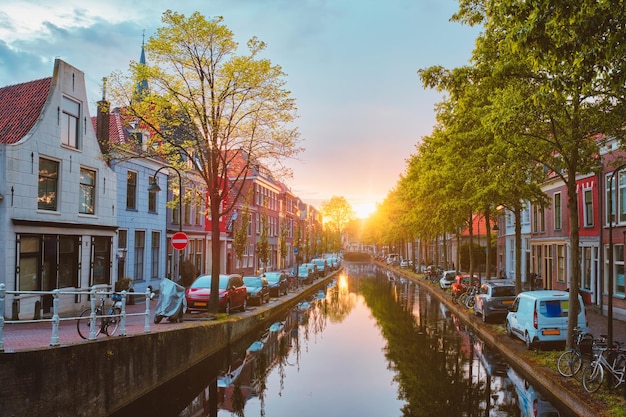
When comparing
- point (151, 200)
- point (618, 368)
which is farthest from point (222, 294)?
point (618, 368)

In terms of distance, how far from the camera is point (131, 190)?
29.7 m

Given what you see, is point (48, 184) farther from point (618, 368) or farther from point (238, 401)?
point (618, 368)

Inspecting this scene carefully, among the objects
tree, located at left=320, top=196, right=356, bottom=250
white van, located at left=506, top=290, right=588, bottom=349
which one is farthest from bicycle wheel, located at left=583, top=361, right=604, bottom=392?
tree, located at left=320, top=196, right=356, bottom=250

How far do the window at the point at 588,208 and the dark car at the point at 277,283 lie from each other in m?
18.7

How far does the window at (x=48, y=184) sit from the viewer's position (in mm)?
19328

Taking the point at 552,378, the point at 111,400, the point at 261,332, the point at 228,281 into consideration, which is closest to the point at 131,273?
the point at 228,281

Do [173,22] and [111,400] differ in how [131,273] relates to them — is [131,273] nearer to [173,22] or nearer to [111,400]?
[173,22]

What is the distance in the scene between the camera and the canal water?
12.1m

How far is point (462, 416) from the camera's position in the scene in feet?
37.8

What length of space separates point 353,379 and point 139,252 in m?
19.0

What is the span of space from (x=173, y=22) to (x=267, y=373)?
1318 centimetres

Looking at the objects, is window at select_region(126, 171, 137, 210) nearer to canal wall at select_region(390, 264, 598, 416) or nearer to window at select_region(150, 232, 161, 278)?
window at select_region(150, 232, 161, 278)

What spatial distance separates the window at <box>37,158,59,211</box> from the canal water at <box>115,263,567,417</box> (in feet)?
28.5

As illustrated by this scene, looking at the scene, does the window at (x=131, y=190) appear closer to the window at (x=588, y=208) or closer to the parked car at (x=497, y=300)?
the parked car at (x=497, y=300)
